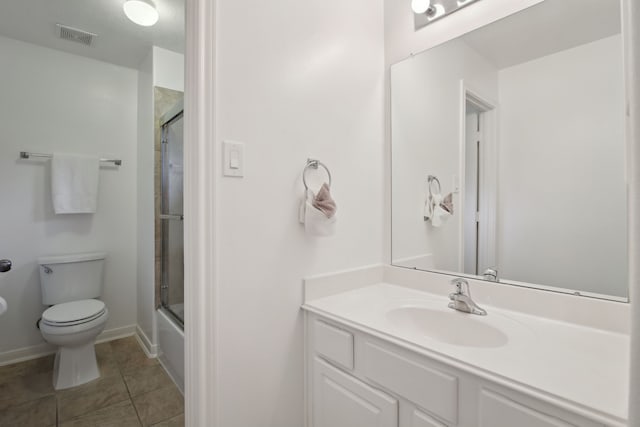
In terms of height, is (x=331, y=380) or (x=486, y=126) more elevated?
(x=486, y=126)

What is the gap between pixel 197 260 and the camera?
988 millimetres

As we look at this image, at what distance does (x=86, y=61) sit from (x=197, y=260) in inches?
101

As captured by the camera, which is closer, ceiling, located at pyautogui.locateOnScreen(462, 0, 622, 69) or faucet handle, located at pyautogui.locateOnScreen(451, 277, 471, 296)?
ceiling, located at pyautogui.locateOnScreen(462, 0, 622, 69)

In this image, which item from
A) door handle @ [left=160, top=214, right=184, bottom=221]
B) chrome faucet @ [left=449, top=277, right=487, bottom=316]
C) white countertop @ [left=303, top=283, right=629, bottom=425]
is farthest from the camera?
door handle @ [left=160, top=214, right=184, bottom=221]

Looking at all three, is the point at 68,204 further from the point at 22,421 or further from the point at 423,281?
the point at 423,281

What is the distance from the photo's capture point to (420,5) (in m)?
1.39

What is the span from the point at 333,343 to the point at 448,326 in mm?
452

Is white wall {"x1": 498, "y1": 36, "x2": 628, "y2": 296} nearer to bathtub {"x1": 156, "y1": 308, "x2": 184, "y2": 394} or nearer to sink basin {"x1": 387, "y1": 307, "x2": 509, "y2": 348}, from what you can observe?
sink basin {"x1": 387, "y1": 307, "x2": 509, "y2": 348}

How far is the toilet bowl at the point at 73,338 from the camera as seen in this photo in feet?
6.17

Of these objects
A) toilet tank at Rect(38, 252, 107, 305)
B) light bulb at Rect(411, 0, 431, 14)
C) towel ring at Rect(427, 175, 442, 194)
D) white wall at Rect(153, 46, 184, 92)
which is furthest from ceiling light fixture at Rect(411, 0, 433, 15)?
toilet tank at Rect(38, 252, 107, 305)

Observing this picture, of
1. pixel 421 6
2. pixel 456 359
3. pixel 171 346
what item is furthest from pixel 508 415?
pixel 171 346

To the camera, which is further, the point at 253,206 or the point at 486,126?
the point at 486,126

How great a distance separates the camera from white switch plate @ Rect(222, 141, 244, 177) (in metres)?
1.02

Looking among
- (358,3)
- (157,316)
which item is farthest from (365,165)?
(157,316)
